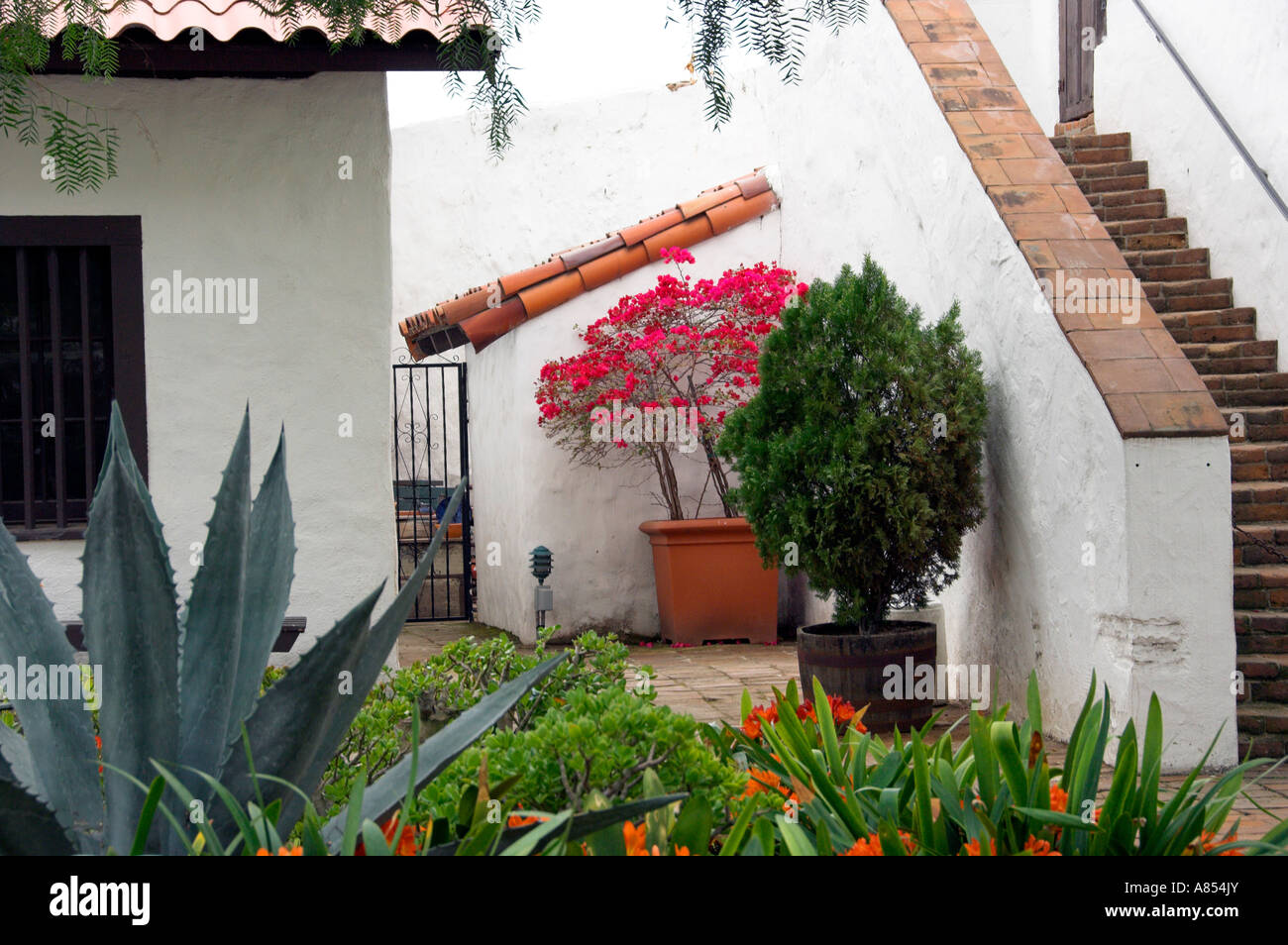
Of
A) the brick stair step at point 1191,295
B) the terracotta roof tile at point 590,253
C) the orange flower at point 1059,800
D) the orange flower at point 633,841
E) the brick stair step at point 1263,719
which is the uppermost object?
the terracotta roof tile at point 590,253

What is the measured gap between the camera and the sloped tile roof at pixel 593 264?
877 cm

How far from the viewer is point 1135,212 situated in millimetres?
7863

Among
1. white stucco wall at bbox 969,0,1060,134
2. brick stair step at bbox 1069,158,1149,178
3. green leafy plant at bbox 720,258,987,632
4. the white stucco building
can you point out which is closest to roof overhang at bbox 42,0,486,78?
the white stucco building

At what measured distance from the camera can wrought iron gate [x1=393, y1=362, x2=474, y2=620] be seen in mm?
10773

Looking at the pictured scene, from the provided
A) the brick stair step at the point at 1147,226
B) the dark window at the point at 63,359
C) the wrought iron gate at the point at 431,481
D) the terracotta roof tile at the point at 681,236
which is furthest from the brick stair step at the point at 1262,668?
the wrought iron gate at the point at 431,481

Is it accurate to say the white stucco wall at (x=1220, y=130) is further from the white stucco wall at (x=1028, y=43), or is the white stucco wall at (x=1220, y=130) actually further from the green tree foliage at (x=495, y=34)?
the green tree foliage at (x=495, y=34)

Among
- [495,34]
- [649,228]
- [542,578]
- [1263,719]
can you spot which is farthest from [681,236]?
[495,34]

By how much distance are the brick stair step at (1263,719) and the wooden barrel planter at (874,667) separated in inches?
49.9

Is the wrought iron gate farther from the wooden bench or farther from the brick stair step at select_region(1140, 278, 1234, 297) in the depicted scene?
the brick stair step at select_region(1140, 278, 1234, 297)

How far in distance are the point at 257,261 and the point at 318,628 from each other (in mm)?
1784

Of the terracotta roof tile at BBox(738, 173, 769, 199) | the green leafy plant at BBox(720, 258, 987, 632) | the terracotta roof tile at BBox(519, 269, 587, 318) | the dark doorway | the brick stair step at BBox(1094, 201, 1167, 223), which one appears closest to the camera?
the green leafy plant at BBox(720, 258, 987, 632)

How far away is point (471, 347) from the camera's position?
412 inches

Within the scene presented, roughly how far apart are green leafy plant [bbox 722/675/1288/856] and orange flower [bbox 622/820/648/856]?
13 centimetres
